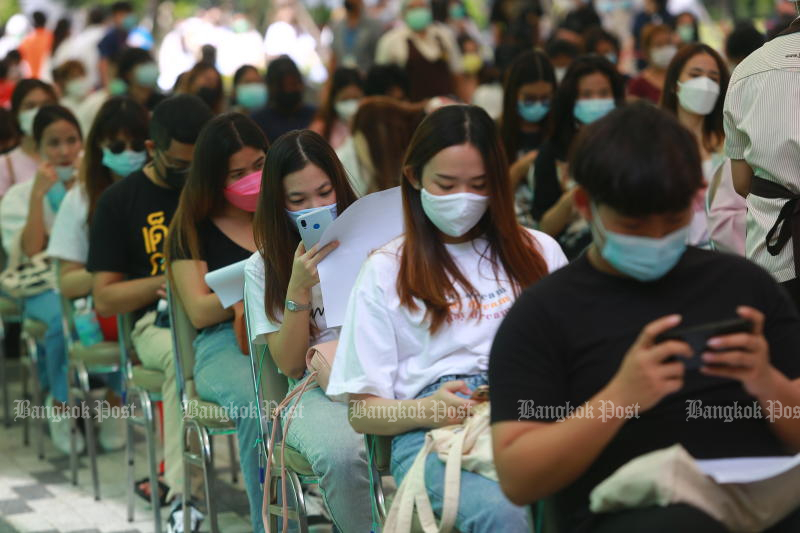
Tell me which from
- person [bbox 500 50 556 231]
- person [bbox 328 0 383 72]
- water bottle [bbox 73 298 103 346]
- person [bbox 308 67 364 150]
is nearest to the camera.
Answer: water bottle [bbox 73 298 103 346]

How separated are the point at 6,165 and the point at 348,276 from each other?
370 centimetres

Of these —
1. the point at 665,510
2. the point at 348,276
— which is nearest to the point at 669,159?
the point at 665,510

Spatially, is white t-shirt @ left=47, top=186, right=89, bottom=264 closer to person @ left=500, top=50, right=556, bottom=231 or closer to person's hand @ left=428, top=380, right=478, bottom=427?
person @ left=500, top=50, right=556, bottom=231

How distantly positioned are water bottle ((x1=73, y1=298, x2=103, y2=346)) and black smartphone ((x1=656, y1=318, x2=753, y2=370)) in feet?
10.7

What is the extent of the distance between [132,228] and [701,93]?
7.19 feet

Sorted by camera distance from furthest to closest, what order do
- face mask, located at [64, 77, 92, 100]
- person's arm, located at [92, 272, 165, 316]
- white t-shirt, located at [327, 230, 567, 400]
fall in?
face mask, located at [64, 77, 92, 100]
person's arm, located at [92, 272, 165, 316]
white t-shirt, located at [327, 230, 567, 400]

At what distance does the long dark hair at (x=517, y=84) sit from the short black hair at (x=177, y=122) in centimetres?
168

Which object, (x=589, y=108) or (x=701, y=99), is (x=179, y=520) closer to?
(x=589, y=108)

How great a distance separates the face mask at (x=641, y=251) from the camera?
1.87 m

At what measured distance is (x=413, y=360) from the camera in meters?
2.59

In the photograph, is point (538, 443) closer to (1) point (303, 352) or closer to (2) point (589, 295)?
(2) point (589, 295)

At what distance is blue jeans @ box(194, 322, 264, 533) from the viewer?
3.43 m

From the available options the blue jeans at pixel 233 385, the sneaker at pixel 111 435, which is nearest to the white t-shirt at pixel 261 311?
the blue jeans at pixel 233 385

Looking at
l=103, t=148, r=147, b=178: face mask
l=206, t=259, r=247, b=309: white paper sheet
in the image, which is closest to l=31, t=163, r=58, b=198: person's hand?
l=103, t=148, r=147, b=178: face mask
